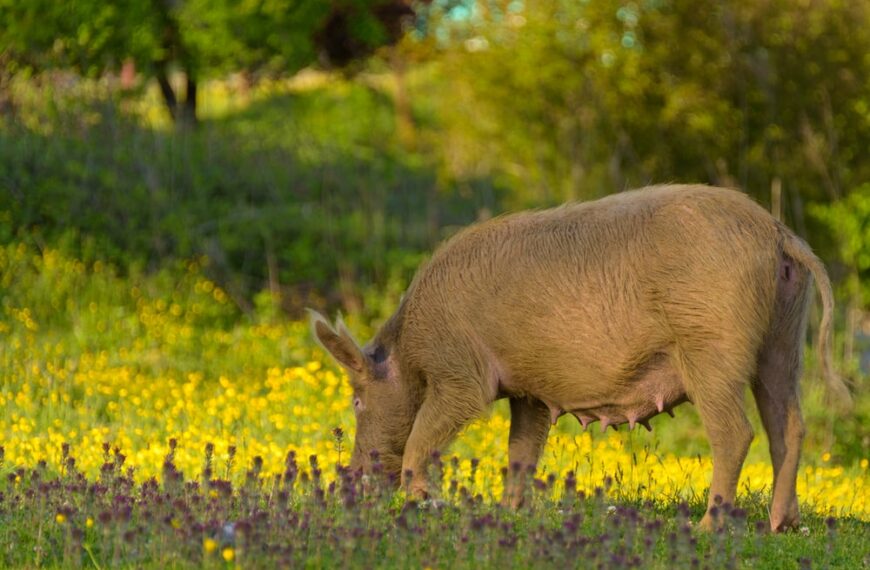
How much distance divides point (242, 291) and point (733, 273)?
7.70 m

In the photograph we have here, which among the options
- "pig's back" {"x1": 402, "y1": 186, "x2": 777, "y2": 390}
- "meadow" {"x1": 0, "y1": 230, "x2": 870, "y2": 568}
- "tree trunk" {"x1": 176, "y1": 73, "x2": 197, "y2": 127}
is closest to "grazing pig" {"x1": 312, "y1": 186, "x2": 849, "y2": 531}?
"pig's back" {"x1": 402, "y1": 186, "x2": 777, "y2": 390}

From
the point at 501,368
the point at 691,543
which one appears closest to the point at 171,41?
the point at 501,368

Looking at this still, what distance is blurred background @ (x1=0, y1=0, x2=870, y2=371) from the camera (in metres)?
13.7

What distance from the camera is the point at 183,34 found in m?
19.3

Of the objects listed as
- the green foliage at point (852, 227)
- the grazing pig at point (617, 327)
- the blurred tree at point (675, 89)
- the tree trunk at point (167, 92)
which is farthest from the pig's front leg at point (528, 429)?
the tree trunk at point (167, 92)

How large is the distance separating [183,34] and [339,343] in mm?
12988

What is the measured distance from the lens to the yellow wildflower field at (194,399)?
8438 mm

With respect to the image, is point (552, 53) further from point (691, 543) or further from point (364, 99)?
point (691, 543)

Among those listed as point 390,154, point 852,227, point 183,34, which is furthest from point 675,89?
point 183,34

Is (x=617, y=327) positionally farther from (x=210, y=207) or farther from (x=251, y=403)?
(x=210, y=207)

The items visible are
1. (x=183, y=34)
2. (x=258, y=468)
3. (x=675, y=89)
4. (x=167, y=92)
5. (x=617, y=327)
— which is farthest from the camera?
(x=167, y=92)

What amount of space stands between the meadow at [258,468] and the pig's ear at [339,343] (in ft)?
1.65

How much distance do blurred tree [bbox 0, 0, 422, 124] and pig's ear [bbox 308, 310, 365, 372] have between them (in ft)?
29.3

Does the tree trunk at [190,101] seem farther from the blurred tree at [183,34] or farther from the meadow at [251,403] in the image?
the meadow at [251,403]
